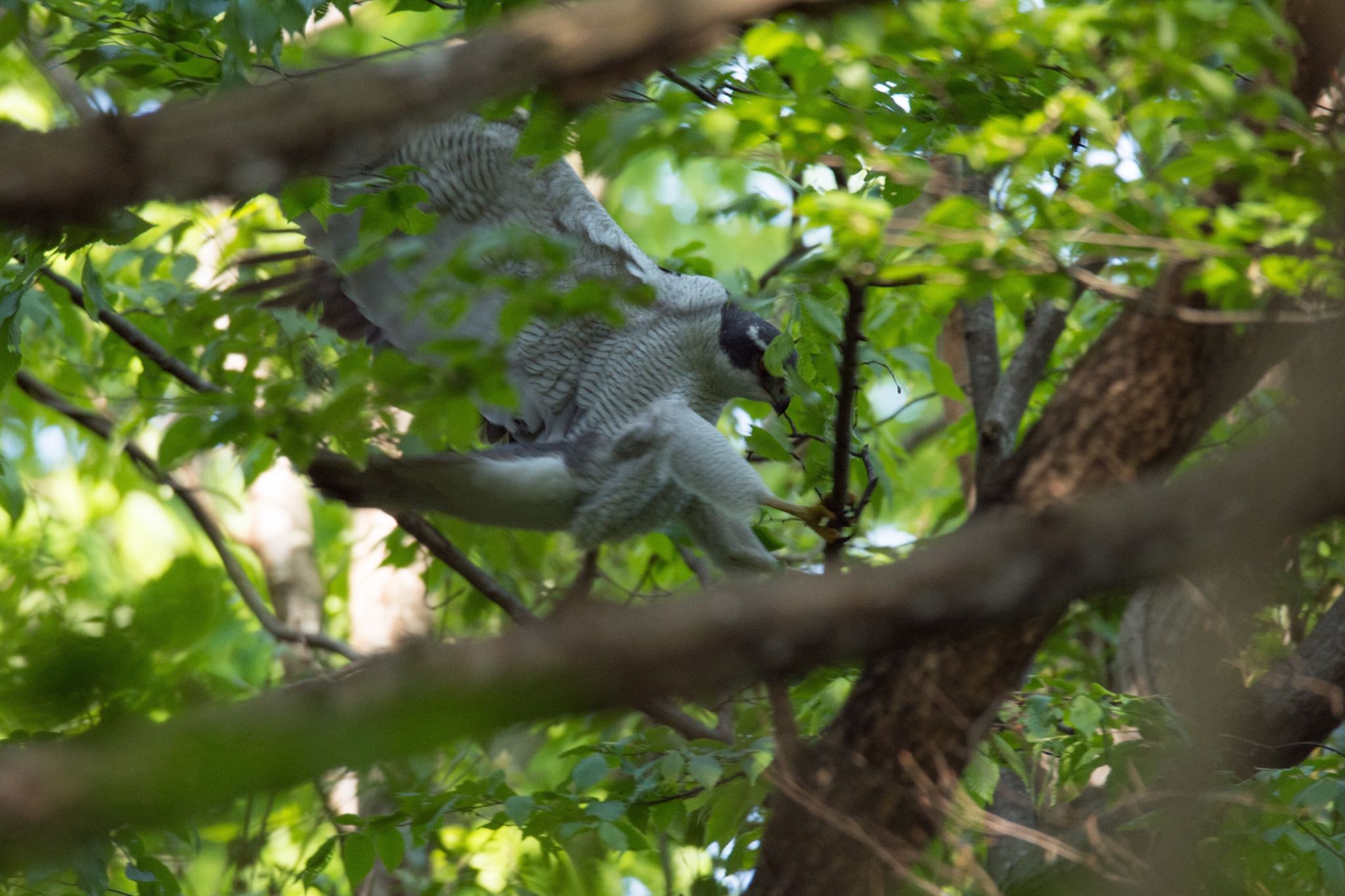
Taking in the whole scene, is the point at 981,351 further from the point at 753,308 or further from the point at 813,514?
the point at 753,308

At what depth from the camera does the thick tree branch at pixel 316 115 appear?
1552 mm

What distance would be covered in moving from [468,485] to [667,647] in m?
1.98

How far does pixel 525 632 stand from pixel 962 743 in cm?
112

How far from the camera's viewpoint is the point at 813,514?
12.5ft

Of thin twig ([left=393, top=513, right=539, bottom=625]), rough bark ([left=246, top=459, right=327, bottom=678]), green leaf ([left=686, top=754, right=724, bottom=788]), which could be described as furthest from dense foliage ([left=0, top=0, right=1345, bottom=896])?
rough bark ([left=246, top=459, right=327, bottom=678])

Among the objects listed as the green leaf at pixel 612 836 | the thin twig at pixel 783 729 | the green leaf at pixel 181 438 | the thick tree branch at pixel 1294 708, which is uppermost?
the green leaf at pixel 181 438

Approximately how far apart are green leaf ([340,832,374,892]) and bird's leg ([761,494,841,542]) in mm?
1543

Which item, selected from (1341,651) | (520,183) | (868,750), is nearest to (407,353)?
(520,183)

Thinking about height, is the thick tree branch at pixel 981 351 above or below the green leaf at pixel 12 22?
below

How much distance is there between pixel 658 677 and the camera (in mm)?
1582

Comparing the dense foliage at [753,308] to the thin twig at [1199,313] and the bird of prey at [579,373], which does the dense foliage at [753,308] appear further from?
the bird of prey at [579,373]

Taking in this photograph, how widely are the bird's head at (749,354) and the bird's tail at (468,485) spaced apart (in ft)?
2.26

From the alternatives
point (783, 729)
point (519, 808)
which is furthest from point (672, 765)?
point (783, 729)

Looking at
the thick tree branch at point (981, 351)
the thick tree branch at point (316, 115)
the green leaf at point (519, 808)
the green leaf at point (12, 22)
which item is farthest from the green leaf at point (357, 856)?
the thick tree branch at point (981, 351)
